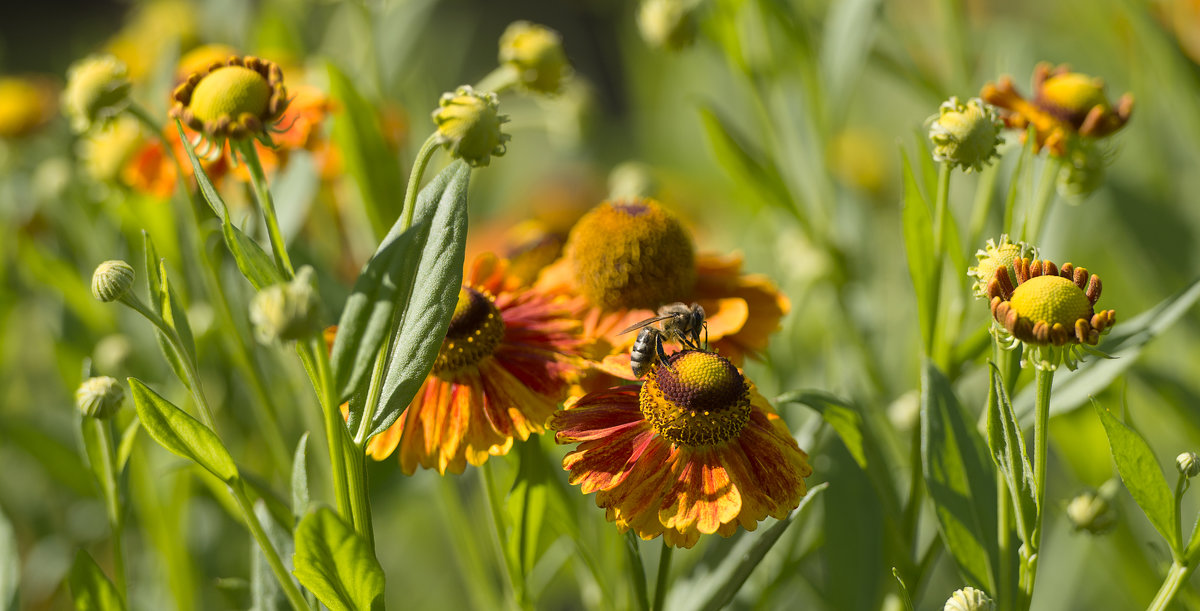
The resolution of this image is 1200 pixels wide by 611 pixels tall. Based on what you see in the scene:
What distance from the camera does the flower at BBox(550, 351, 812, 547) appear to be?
1.50 ft

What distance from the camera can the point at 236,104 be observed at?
48 cm

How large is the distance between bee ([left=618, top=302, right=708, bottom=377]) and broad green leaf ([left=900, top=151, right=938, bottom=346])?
0.12m

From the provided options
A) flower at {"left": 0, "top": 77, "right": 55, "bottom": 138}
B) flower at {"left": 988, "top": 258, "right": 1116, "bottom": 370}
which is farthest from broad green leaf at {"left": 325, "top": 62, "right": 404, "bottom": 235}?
flower at {"left": 0, "top": 77, "right": 55, "bottom": 138}

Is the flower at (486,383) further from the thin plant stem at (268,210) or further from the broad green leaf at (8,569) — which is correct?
the broad green leaf at (8,569)

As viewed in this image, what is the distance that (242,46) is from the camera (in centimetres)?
104

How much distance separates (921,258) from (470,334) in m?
0.26

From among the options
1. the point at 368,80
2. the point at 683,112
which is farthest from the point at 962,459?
the point at 683,112

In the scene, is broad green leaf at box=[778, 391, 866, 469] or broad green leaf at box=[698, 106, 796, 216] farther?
broad green leaf at box=[698, 106, 796, 216]

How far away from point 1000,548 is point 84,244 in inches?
33.8

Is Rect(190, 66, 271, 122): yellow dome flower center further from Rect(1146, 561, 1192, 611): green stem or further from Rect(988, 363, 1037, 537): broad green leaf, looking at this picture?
Rect(1146, 561, 1192, 611): green stem

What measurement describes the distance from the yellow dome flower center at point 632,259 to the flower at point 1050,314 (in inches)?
8.3

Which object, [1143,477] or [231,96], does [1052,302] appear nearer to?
[1143,477]

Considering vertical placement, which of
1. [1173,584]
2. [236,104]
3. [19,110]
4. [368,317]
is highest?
[19,110]

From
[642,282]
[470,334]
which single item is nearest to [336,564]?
[470,334]
